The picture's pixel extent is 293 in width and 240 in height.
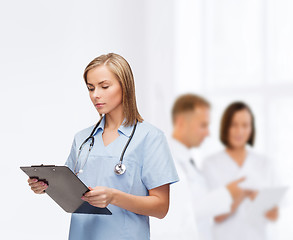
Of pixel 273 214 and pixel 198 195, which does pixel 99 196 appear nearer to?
pixel 198 195

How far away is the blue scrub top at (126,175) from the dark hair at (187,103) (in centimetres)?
199

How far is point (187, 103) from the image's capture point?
10.2 ft

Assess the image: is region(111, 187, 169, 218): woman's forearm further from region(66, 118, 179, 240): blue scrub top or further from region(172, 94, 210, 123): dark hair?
region(172, 94, 210, 123): dark hair

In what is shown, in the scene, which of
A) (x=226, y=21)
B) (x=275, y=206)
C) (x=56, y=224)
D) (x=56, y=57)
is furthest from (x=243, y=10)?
(x=56, y=224)

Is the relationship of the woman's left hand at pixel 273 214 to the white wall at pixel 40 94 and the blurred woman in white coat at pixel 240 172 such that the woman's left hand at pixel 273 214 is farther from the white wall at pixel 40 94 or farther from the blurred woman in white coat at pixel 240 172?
the white wall at pixel 40 94

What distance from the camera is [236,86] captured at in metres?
3.28

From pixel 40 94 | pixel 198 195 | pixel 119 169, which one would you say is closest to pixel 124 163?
pixel 119 169

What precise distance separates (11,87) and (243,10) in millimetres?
1792

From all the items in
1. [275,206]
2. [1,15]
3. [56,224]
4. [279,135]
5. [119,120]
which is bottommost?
[275,206]

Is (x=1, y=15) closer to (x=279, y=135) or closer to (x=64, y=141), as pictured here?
(x=64, y=141)

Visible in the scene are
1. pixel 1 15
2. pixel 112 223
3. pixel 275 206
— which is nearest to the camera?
pixel 112 223

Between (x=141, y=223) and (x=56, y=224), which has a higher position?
(x=141, y=223)

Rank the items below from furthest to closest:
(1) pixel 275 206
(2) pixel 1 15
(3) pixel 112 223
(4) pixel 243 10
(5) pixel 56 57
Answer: (4) pixel 243 10, (1) pixel 275 206, (5) pixel 56 57, (2) pixel 1 15, (3) pixel 112 223

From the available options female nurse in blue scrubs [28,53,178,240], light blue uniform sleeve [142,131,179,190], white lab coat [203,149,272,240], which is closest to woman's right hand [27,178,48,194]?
female nurse in blue scrubs [28,53,178,240]
